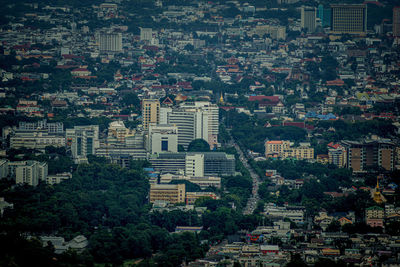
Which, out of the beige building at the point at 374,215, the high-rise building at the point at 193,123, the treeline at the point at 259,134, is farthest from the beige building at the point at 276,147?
the beige building at the point at 374,215

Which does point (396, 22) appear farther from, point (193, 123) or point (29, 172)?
point (29, 172)

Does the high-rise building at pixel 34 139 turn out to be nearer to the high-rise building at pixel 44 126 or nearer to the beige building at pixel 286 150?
the high-rise building at pixel 44 126

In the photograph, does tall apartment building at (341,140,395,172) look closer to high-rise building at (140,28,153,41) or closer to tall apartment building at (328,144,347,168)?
tall apartment building at (328,144,347,168)

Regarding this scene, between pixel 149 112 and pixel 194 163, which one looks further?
pixel 149 112

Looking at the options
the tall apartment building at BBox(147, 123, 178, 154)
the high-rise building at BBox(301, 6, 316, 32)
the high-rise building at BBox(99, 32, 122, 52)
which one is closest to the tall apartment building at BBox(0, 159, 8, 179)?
the tall apartment building at BBox(147, 123, 178, 154)

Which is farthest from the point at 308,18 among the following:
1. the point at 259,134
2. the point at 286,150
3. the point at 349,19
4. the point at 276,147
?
the point at 286,150
